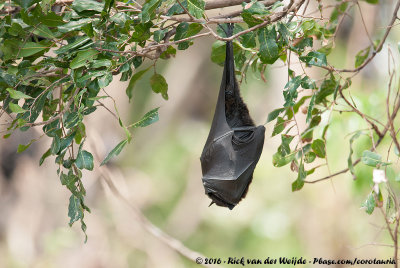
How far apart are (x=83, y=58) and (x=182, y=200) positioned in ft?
23.8

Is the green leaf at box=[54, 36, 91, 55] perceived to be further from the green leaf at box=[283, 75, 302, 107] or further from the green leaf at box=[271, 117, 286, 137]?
the green leaf at box=[271, 117, 286, 137]

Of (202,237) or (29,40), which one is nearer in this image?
(29,40)

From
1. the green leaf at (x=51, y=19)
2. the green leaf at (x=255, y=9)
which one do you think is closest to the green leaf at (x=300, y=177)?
the green leaf at (x=255, y=9)

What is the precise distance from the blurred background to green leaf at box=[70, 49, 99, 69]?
2.17 m

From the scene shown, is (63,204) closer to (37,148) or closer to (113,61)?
(37,148)

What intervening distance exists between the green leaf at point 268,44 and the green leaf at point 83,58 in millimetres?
602

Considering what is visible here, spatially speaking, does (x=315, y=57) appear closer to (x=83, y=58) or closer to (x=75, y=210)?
(x=83, y=58)

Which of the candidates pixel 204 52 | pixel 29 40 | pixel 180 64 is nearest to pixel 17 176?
pixel 180 64

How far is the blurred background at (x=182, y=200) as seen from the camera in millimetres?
5049

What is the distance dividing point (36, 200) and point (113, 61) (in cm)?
604

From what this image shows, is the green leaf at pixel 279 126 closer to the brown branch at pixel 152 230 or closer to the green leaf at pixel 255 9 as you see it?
the green leaf at pixel 255 9

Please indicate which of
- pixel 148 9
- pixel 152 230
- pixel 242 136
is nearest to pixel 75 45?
pixel 148 9

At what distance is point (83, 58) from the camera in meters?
1.70

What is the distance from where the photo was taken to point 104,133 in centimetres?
690
